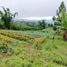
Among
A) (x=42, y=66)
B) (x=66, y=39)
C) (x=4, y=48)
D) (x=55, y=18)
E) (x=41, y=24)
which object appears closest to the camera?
(x=42, y=66)

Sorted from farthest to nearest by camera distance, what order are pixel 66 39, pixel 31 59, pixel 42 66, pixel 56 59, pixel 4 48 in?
pixel 66 39 < pixel 4 48 < pixel 56 59 < pixel 31 59 < pixel 42 66

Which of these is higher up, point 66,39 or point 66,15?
point 66,15

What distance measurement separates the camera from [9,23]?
2819 centimetres

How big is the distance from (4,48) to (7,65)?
352 cm

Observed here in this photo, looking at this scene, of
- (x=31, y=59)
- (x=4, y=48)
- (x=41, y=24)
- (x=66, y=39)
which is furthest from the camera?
(x=41, y=24)

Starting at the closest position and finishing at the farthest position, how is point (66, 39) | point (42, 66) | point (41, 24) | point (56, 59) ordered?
point (42, 66) < point (56, 59) < point (66, 39) < point (41, 24)

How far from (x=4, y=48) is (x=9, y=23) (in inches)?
593

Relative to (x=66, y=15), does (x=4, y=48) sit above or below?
below

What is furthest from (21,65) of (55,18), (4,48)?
(55,18)

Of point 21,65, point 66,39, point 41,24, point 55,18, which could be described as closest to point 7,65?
point 21,65

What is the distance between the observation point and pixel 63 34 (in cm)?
2081

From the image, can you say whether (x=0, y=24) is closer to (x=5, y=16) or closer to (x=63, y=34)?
(x=5, y=16)

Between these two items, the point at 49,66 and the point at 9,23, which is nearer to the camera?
the point at 49,66

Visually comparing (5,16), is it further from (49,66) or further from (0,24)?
(49,66)
